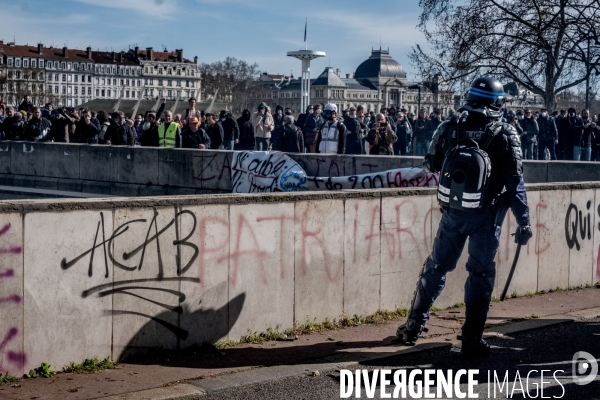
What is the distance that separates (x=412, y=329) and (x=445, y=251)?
Result: 641 millimetres

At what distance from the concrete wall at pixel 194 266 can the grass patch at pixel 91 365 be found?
4 cm

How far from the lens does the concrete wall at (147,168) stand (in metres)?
13.3

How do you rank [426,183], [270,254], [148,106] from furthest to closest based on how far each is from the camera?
[148,106], [426,183], [270,254]

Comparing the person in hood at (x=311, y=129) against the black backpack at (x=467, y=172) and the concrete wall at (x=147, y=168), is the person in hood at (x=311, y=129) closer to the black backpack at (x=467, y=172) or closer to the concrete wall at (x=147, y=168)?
the concrete wall at (x=147, y=168)

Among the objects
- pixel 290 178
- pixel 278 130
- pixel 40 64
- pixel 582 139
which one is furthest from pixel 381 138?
pixel 40 64

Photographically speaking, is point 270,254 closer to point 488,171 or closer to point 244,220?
point 244,220

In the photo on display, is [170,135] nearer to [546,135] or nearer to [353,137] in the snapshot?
[353,137]

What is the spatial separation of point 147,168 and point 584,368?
39.5 ft

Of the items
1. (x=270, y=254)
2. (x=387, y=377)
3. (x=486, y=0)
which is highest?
(x=486, y=0)

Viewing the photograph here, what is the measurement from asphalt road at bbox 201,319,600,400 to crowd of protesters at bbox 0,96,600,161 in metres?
8.89

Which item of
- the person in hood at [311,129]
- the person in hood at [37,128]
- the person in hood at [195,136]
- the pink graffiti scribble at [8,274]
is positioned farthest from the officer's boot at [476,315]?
the person in hood at [37,128]

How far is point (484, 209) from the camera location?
6.81 meters

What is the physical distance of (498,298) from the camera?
916 centimetres

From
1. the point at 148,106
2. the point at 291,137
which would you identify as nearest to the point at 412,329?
the point at 291,137
